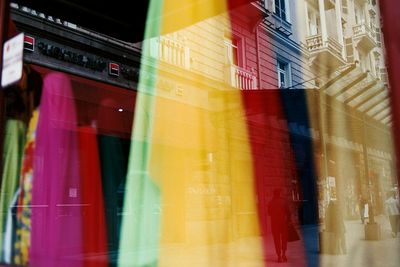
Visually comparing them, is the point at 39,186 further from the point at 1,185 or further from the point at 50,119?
the point at 1,185

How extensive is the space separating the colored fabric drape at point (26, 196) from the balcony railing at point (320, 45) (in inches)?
56.4

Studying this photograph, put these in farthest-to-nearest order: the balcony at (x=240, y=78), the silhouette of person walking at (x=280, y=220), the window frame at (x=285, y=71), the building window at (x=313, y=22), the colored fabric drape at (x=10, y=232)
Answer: the silhouette of person walking at (x=280, y=220), the balcony at (x=240, y=78), the window frame at (x=285, y=71), the colored fabric drape at (x=10, y=232), the building window at (x=313, y=22)

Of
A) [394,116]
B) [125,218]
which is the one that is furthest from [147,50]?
[394,116]

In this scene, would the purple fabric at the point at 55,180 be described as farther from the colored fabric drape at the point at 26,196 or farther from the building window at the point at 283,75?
the building window at the point at 283,75

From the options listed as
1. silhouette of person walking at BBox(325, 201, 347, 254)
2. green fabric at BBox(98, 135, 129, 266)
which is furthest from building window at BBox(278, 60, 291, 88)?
green fabric at BBox(98, 135, 129, 266)

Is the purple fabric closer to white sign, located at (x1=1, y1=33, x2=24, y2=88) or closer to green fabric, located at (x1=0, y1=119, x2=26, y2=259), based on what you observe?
green fabric, located at (x1=0, y1=119, x2=26, y2=259)

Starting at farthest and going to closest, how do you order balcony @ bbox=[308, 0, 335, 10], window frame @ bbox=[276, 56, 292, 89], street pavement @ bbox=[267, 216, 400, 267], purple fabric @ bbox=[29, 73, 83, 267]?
purple fabric @ bbox=[29, 73, 83, 267] < window frame @ bbox=[276, 56, 292, 89] < balcony @ bbox=[308, 0, 335, 10] < street pavement @ bbox=[267, 216, 400, 267]

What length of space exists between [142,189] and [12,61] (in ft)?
5.19

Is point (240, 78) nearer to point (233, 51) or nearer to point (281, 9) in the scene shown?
point (233, 51)

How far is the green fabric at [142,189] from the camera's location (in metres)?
2.73

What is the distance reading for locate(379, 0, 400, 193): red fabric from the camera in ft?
2.64

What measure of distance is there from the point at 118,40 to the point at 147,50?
25 cm

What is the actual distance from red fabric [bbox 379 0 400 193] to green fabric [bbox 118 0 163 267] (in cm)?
191

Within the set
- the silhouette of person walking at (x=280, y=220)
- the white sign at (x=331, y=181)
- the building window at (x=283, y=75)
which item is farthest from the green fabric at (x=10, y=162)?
the silhouette of person walking at (x=280, y=220)
